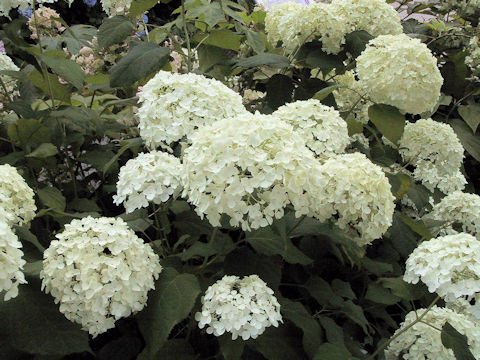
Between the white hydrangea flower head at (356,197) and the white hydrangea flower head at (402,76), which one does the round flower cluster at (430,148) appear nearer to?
the white hydrangea flower head at (402,76)

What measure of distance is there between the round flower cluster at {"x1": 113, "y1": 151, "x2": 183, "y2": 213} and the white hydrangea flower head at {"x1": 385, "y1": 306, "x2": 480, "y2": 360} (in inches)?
29.1

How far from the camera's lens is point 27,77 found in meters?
1.85

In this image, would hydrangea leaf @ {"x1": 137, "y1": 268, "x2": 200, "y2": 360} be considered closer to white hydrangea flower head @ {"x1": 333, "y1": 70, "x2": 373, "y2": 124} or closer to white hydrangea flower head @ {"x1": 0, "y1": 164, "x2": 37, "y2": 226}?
white hydrangea flower head @ {"x1": 0, "y1": 164, "x2": 37, "y2": 226}

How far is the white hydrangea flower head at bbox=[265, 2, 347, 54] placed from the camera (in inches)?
72.6

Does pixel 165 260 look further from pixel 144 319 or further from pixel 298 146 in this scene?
pixel 298 146

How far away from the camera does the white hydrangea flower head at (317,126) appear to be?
1383 millimetres

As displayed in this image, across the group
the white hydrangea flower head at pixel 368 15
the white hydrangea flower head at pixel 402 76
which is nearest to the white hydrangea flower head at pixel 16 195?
the white hydrangea flower head at pixel 402 76

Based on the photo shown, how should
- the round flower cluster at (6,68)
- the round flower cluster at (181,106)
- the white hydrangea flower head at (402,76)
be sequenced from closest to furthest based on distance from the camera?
the round flower cluster at (181,106), the white hydrangea flower head at (402,76), the round flower cluster at (6,68)

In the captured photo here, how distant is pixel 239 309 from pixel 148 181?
1.17 feet

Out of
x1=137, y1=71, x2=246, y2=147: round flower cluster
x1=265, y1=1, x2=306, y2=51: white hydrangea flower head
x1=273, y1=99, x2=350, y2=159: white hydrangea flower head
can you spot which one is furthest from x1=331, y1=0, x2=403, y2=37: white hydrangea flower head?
x1=137, y1=71, x2=246, y2=147: round flower cluster

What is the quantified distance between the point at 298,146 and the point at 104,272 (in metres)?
0.47

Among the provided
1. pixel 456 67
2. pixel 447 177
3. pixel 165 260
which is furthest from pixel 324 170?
pixel 456 67

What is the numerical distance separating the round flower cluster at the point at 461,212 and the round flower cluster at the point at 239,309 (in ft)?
3.37

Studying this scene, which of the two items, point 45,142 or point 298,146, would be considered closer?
point 298,146
